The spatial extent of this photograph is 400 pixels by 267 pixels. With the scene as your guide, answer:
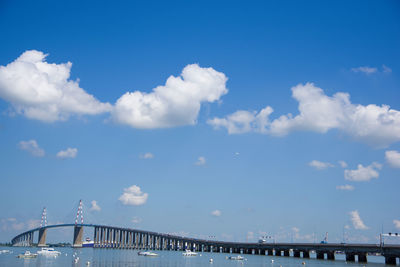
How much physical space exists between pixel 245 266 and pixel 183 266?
59.6 ft

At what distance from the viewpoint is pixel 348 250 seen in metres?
141

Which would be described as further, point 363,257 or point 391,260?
point 363,257

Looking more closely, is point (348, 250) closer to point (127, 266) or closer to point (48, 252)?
point (127, 266)

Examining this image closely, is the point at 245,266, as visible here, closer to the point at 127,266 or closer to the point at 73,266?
the point at 127,266

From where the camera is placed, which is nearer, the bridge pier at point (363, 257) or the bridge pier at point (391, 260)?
the bridge pier at point (391, 260)

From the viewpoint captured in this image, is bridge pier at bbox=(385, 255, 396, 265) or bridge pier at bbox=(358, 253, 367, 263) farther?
bridge pier at bbox=(358, 253, 367, 263)

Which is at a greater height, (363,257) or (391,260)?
(363,257)

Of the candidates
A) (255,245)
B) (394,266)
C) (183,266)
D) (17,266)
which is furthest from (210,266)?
(255,245)

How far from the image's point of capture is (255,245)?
19950 centimetres

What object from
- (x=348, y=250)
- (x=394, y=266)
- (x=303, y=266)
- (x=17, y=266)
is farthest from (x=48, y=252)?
(x=394, y=266)

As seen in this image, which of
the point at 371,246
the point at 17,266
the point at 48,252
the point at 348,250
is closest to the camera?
the point at 17,266

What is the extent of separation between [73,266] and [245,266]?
4502 cm

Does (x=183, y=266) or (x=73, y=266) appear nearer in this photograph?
(x=73, y=266)

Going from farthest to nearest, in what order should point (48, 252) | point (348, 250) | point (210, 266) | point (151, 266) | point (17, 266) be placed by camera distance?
point (48, 252) < point (348, 250) < point (210, 266) < point (151, 266) < point (17, 266)
